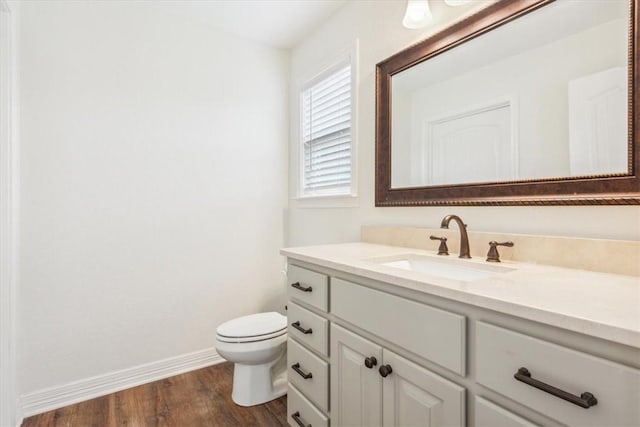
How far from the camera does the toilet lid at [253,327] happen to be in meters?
1.83

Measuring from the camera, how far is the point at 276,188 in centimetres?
268

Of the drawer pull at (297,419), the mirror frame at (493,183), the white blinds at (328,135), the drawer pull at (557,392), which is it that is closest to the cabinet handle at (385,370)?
the drawer pull at (557,392)

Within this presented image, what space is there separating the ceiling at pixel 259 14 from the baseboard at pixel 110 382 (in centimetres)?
233

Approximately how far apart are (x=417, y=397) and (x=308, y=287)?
63 centimetres

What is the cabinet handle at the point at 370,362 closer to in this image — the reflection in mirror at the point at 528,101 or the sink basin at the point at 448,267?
the sink basin at the point at 448,267

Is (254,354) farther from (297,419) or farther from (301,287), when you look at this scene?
(301,287)

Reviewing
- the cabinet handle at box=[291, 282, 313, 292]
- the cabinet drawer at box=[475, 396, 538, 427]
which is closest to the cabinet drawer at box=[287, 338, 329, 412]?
the cabinet handle at box=[291, 282, 313, 292]

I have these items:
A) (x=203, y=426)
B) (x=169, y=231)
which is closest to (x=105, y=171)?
(x=169, y=231)

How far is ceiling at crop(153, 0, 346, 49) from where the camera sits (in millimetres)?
2084

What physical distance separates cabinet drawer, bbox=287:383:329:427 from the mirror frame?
1.05 m

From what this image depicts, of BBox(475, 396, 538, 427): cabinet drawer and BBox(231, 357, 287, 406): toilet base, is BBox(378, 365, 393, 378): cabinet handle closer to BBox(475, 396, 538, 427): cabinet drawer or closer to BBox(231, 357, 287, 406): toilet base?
BBox(475, 396, 538, 427): cabinet drawer

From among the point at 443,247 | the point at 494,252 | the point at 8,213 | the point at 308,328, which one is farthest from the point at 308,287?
the point at 8,213

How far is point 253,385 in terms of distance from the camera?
1.87 metres

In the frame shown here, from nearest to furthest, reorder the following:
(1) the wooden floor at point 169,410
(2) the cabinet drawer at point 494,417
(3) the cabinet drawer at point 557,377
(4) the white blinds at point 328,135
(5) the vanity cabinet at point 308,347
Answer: (3) the cabinet drawer at point 557,377 → (2) the cabinet drawer at point 494,417 → (5) the vanity cabinet at point 308,347 → (1) the wooden floor at point 169,410 → (4) the white blinds at point 328,135
